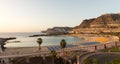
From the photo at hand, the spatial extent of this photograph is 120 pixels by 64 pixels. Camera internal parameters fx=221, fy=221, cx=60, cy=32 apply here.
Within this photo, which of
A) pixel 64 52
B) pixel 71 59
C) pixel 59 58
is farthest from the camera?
pixel 64 52

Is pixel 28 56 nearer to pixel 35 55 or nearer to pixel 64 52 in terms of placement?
pixel 35 55

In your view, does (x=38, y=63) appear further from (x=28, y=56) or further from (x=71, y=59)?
(x=71, y=59)

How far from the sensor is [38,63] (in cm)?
5750

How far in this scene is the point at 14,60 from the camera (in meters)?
59.0

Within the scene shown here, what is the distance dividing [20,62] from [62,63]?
10.9 m

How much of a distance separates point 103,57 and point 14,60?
79.3 feet

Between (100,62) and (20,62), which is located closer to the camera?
(100,62)

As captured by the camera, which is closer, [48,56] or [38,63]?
[38,63]

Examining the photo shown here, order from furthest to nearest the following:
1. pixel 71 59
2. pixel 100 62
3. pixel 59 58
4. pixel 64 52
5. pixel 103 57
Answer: pixel 64 52, pixel 59 58, pixel 71 59, pixel 103 57, pixel 100 62

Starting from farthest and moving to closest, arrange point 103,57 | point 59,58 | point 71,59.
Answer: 1. point 59,58
2. point 71,59
3. point 103,57

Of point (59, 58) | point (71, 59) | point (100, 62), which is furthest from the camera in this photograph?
point (59, 58)

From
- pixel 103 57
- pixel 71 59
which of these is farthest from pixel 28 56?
pixel 103 57

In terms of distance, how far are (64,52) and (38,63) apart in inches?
382

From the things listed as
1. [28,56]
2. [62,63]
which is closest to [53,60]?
[62,63]
